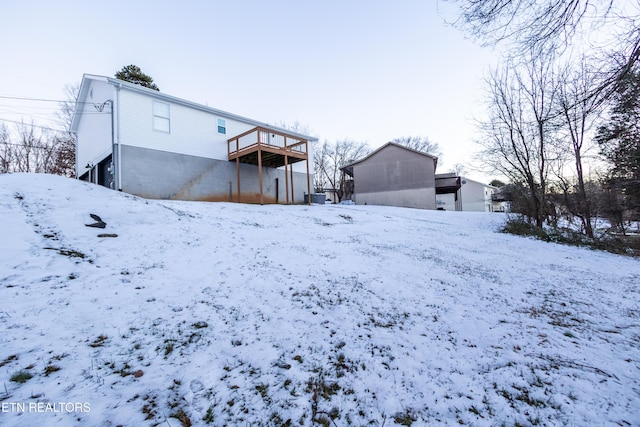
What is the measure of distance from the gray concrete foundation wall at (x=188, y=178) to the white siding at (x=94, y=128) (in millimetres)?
1589

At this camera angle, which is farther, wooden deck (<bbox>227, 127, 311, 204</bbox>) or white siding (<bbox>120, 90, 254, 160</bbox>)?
wooden deck (<bbox>227, 127, 311, 204</bbox>)

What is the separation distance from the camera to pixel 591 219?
10.0m

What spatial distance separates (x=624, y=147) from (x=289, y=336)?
12382 mm

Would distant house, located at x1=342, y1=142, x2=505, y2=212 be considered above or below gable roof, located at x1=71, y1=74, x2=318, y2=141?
below

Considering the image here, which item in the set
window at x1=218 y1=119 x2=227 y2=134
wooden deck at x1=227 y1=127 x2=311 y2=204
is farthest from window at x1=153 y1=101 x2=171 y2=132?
wooden deck at x1=227 y1=127 x2=311 y2=204

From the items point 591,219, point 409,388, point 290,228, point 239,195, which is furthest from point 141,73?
point 591,219

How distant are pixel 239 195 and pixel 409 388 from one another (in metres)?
12.3

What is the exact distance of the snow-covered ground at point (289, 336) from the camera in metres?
1.68

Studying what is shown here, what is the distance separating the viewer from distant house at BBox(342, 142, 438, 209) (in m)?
21.7

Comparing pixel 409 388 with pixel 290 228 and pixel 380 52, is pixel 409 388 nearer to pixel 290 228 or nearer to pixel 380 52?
pixel 290 228

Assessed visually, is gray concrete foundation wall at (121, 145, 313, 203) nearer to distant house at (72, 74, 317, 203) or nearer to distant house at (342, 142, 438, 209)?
distant house at (72, 74, 317, 203)

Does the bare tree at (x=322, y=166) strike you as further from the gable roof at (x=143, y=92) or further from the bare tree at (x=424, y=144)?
the gable roof at (x=143, y=92)

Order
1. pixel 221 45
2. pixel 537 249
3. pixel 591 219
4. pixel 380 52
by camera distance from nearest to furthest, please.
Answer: pixel 537 249
pixel 591 219
pixel 380 52
pixel 221 45

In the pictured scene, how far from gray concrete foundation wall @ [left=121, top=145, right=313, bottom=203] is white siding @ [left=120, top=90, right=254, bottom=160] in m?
0.32
